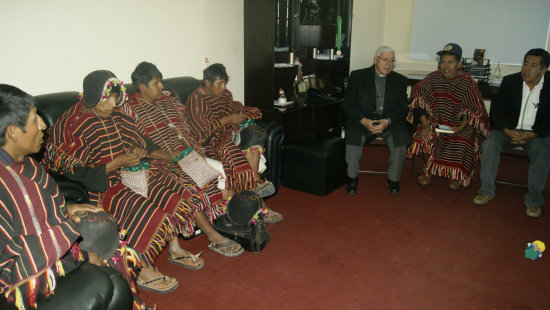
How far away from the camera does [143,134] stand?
2734mm

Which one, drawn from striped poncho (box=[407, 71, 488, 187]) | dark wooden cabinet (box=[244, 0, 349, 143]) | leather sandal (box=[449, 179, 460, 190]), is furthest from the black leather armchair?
leather sandal (box=[449, 179, 460, 190])

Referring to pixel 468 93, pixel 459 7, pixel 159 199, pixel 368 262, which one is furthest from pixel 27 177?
pixel 459 7

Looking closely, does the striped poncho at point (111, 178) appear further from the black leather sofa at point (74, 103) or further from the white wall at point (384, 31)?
the white wall at point (384, 31)

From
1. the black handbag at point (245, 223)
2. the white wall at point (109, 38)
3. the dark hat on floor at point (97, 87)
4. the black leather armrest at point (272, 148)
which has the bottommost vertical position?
the black handbag at point (245, 223)

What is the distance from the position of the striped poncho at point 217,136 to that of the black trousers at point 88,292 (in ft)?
4.56

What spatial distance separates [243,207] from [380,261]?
3.07 ft

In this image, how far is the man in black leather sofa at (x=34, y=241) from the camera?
144cm

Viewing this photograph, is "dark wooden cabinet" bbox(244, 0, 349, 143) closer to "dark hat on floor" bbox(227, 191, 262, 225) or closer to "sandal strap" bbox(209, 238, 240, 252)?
"dark hat on floor" bbox(227, 191, 262, 225)

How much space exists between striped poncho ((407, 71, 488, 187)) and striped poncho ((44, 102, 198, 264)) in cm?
242

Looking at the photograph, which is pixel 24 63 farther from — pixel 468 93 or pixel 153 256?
pixel 468 93

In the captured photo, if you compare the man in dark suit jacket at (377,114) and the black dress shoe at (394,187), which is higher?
the man in dark suit jacket at (377,114)

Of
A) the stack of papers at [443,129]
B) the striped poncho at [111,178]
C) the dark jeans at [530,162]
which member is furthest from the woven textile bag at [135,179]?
the dark jeans at [530,162]

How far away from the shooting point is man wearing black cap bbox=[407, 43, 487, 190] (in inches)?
150

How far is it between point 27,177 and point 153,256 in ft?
3.09
